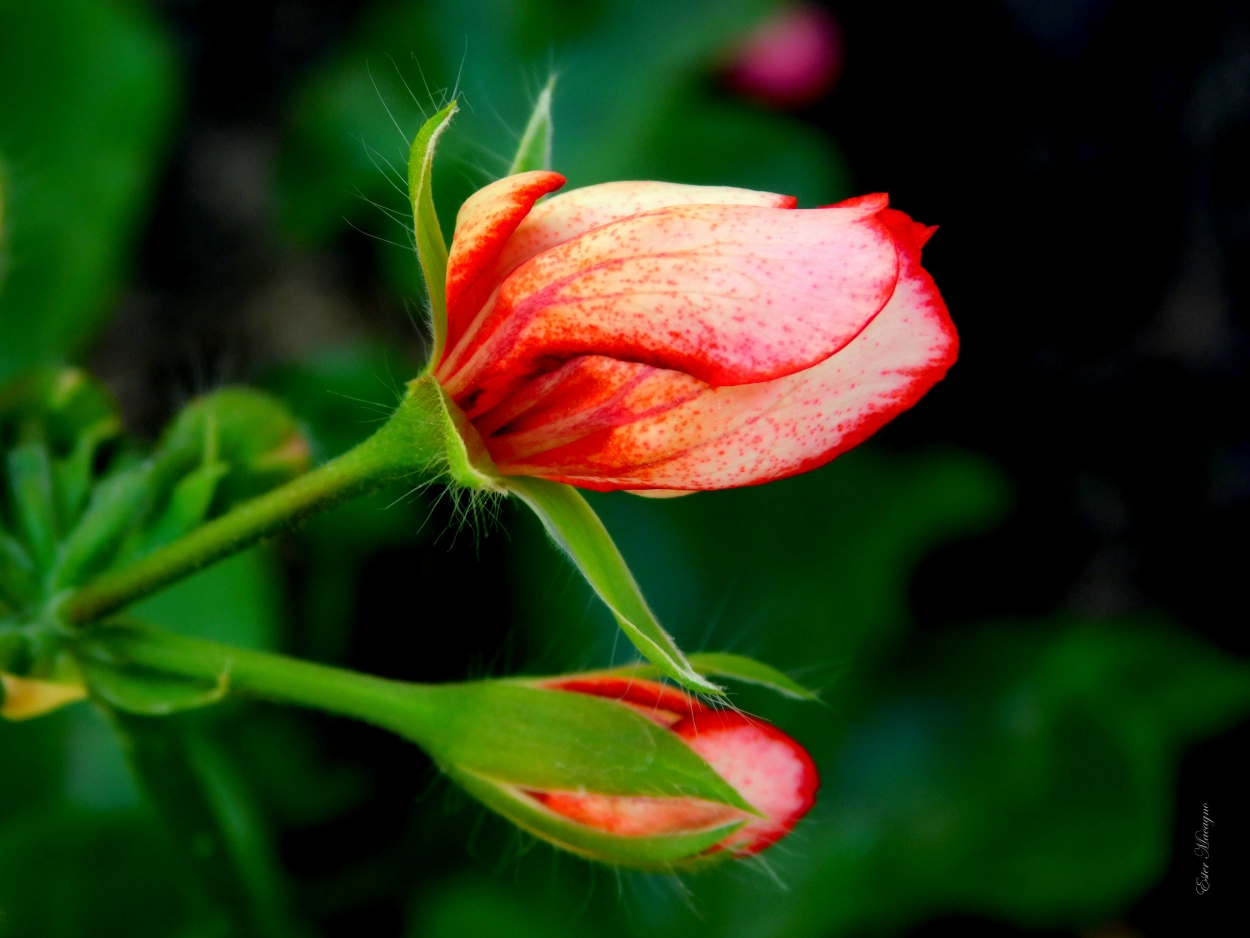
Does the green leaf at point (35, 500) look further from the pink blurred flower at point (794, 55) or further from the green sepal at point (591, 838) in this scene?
the pink blurred flower at point (794, 55)

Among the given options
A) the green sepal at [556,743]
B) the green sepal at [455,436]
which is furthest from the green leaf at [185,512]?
the green sepal at [455,436]

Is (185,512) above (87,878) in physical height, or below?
above

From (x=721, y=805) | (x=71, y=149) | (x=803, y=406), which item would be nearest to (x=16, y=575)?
(x=721, y=805)

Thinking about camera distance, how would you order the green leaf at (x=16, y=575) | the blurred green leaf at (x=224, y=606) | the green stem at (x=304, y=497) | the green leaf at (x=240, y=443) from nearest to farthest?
the green stem at (x=304, y=497) → the green leaf at (x=16, y=575) → the green leaf at (x=240, y=443) → the blurred green leaf at (x=224, y=606)

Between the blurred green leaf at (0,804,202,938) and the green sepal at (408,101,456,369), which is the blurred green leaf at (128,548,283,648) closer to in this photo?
the blurred green leaf at (0,804,202,938)
